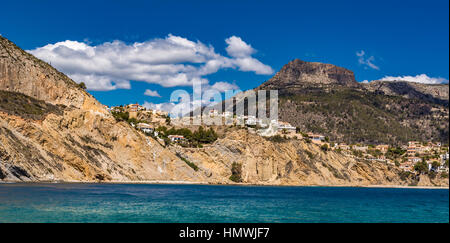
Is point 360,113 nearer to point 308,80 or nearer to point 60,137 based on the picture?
point 308,80

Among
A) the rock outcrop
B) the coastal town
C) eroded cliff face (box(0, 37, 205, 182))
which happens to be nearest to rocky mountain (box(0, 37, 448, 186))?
eroded cliff face (box(0, 37, 205, 182))

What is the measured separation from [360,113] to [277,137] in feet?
225

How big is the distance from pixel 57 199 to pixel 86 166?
24.0m

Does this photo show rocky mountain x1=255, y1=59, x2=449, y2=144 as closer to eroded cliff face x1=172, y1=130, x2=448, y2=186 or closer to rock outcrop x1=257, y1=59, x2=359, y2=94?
rock outcrop x1=257, y1=59, x2=359, y2=94

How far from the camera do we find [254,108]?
514ft

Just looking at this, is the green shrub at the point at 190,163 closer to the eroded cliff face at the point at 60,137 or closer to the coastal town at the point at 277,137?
the eroded cliff face at the point at 60,137

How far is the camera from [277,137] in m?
87.6

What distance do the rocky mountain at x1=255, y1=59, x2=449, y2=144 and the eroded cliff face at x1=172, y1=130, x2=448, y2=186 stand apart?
43.3m

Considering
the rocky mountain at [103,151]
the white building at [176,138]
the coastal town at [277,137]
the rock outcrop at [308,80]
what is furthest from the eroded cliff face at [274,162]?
the rock outcrop at [308,80]

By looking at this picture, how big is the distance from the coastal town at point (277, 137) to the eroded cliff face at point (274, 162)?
358 centimetres

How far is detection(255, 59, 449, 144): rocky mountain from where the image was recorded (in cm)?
13800

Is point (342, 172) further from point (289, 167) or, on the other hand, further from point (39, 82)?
point (39, 82)

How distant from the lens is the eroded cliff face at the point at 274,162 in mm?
77312

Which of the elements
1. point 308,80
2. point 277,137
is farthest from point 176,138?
point 308,80
